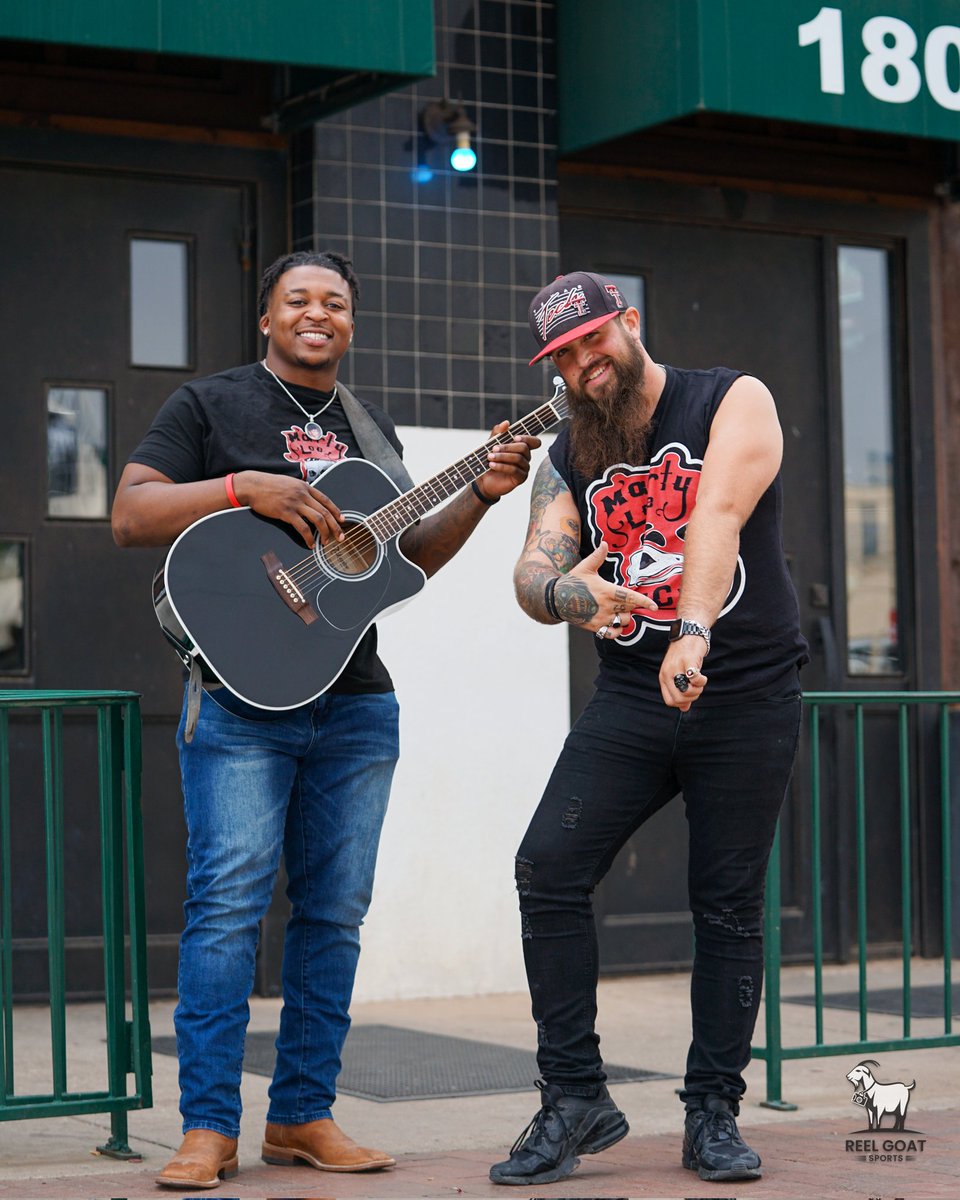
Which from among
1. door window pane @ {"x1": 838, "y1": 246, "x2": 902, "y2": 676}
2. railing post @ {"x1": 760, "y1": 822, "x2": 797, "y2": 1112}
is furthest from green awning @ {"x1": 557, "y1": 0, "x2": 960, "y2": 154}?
railing post @ {"x1": 760, "y1": 822, "x2": 797, "y2": 1112}

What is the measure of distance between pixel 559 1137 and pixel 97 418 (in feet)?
12.7

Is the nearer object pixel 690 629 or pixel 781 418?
pixel 690 629

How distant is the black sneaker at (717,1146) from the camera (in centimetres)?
419

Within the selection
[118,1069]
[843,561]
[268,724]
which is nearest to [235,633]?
[268,724]

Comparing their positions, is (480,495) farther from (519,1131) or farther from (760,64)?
(760,64)

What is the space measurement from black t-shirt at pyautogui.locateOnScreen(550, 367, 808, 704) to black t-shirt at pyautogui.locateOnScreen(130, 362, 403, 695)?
0.62 m

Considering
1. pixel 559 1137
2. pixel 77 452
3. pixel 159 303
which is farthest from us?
pixel 159 303

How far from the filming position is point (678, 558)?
4328 mm

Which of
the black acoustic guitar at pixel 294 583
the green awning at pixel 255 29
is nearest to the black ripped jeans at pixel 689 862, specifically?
the black acoustic guitar at pixel 294 583

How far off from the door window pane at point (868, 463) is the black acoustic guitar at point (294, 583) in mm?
4237

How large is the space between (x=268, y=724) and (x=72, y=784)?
9.72 feet

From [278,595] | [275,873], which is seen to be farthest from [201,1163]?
[278,595]

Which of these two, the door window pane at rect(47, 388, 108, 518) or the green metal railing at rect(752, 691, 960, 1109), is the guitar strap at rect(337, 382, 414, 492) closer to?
the green metal railing at rect(752, 691, 960, 1109)

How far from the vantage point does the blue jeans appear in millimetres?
4262
